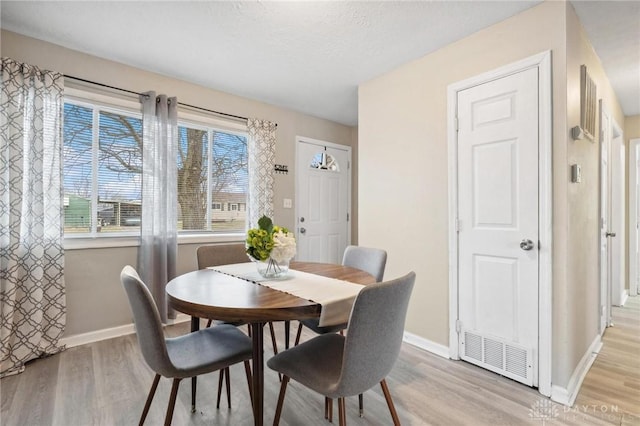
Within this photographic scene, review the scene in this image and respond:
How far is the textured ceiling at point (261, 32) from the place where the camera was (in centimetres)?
201

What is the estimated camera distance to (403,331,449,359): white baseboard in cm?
241

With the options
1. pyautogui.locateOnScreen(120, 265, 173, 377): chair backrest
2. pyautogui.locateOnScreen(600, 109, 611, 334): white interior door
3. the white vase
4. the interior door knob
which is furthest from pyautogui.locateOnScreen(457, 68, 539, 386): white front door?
pyautogui.locateOnScreen(120, 265, 173, 377): chair backrest

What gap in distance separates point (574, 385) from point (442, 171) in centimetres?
162

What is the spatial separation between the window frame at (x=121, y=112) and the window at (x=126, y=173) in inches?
0.4

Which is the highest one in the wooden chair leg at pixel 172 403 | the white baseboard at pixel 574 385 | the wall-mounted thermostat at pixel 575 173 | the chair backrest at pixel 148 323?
the wall-mounted thermostat at pixel 575 173

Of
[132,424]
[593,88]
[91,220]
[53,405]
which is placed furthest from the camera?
[91,220]

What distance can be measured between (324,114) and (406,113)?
174cm

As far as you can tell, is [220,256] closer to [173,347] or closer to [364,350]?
[173,347]

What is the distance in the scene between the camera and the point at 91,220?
8.80ft

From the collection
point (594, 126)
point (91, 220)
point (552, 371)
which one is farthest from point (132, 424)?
point (594, 126)

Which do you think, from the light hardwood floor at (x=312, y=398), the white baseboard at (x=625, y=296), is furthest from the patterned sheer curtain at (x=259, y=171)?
the white baseboard at (x=625, y=296)

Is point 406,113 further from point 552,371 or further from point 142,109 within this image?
point 142,109

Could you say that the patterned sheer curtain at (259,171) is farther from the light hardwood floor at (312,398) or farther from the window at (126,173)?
the light hardwood floor at (312,398)

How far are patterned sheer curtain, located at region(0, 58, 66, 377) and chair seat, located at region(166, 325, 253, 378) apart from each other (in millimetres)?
1519
